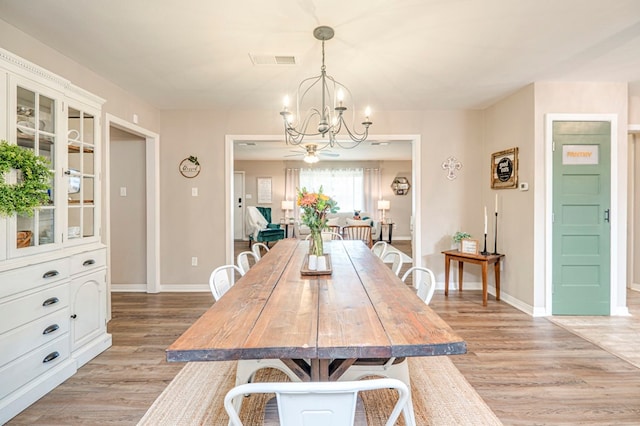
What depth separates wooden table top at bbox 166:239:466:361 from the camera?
1043mm

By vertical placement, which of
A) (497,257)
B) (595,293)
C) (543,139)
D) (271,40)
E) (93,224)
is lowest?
(595,293)

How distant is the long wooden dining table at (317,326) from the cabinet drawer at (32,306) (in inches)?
49.3

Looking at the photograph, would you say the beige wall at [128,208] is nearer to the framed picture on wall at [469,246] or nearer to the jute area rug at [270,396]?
the jute area rug at [270,396]

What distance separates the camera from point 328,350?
1.04m

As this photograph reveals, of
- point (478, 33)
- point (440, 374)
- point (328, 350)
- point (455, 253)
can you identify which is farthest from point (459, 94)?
point (328, 350)

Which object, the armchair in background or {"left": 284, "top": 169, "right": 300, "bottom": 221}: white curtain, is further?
{"left": 284, "top": 169, "right": 300, "bottom": 221}: white curtain

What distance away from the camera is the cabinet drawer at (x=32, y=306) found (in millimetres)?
1798

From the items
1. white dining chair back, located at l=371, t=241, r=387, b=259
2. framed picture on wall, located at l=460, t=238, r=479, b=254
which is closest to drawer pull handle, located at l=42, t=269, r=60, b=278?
white dining chair back, located at l=371, t=241, r=387, b=259

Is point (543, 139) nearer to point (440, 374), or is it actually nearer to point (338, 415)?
point (440, 374)

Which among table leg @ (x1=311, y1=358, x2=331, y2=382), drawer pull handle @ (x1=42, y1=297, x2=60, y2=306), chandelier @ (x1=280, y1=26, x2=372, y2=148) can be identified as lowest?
table leg @ (x1=311, y1=358, x2=331, y2=382)

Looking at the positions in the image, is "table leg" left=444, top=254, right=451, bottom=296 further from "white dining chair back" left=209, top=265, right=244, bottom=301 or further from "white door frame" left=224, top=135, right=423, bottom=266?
"white dining chair back" left=209, top=265, right=244, bottom=301

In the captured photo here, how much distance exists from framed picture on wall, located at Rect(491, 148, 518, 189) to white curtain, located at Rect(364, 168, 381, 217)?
18.0 feet

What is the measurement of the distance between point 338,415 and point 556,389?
77.9 inches

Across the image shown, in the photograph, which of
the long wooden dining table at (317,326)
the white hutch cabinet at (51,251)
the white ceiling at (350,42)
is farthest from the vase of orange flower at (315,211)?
the white hutch cabinet at (51,251)
